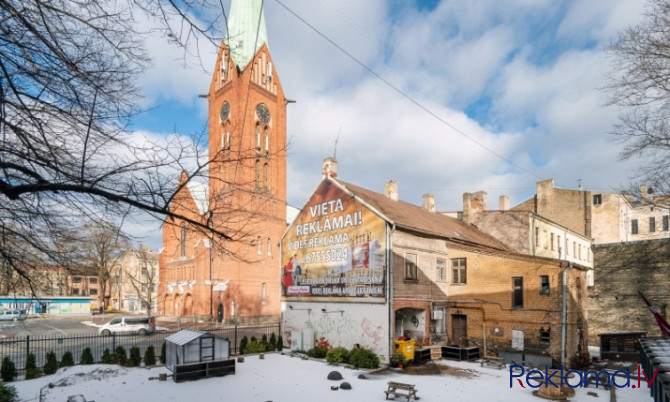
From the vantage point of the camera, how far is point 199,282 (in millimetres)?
46219

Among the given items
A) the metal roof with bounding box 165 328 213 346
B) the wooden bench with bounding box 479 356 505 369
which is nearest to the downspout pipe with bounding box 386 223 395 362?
the wooden bench with bounding box 479 356 505 369

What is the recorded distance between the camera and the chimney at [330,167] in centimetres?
2678

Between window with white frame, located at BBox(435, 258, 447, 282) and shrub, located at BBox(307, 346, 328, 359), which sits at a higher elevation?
window with white frame, located at BBox(435, 258, 447, 282)

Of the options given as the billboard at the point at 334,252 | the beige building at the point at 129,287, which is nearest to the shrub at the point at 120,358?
the billboard at the point at 334,252

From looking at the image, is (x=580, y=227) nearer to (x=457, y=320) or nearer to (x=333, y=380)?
(x=457, y=320)

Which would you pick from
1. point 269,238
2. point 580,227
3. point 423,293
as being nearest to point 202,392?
point 423,293

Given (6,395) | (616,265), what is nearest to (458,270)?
(616,265)

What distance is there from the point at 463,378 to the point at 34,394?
54.9 feet

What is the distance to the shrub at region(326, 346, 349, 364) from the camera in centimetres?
2147

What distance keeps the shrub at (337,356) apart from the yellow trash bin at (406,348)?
2617mm

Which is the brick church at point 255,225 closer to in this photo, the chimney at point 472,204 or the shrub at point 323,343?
the shrub at point 323,343

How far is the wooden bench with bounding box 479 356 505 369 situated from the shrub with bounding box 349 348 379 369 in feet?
18.0

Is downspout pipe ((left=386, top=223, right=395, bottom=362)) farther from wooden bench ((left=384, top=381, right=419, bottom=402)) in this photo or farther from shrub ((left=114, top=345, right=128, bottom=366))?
shrub ((left=114, top=345, right=128, bottom=366))

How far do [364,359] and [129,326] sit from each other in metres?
23.7
